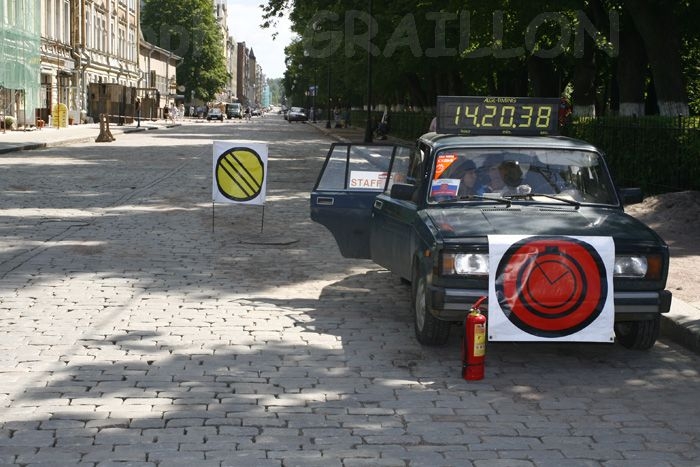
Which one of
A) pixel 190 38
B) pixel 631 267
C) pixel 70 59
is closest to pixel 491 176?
pixel 631 267

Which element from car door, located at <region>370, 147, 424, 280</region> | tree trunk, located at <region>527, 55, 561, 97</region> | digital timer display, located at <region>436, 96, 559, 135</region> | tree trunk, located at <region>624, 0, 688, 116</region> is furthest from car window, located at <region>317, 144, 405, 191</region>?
tree trunk, located at <region>527, 55, 561, 97</region>

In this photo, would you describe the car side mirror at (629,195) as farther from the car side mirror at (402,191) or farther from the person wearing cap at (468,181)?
the car side mirror at (402,191)

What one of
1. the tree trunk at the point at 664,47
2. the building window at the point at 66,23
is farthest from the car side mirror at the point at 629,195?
the building window at the point at 66,23

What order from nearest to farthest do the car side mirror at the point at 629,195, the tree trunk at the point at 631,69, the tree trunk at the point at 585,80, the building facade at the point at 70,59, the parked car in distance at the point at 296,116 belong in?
the car side mirror at the point at 629,195, the tree trunk at the point at 631,69, the tree trunk at the point at 585,80, the building facade at the point at 70,59, the parked car in distance at the point at 296,116

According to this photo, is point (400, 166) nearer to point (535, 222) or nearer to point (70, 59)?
point (535, 222)

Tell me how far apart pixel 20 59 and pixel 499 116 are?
4719cm

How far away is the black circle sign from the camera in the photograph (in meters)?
7.25

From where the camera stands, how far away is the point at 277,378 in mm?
6867

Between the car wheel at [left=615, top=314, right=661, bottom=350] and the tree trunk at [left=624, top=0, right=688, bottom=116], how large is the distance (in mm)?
16556

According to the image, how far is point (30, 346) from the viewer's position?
762cm

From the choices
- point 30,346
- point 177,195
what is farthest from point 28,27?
point 30,346

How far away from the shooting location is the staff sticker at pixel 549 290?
725cm

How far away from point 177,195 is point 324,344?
41.6ft

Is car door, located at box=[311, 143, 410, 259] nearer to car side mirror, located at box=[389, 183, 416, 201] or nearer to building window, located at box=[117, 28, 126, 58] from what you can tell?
car side mirror, located at box=[389, 183, 416, 201]
